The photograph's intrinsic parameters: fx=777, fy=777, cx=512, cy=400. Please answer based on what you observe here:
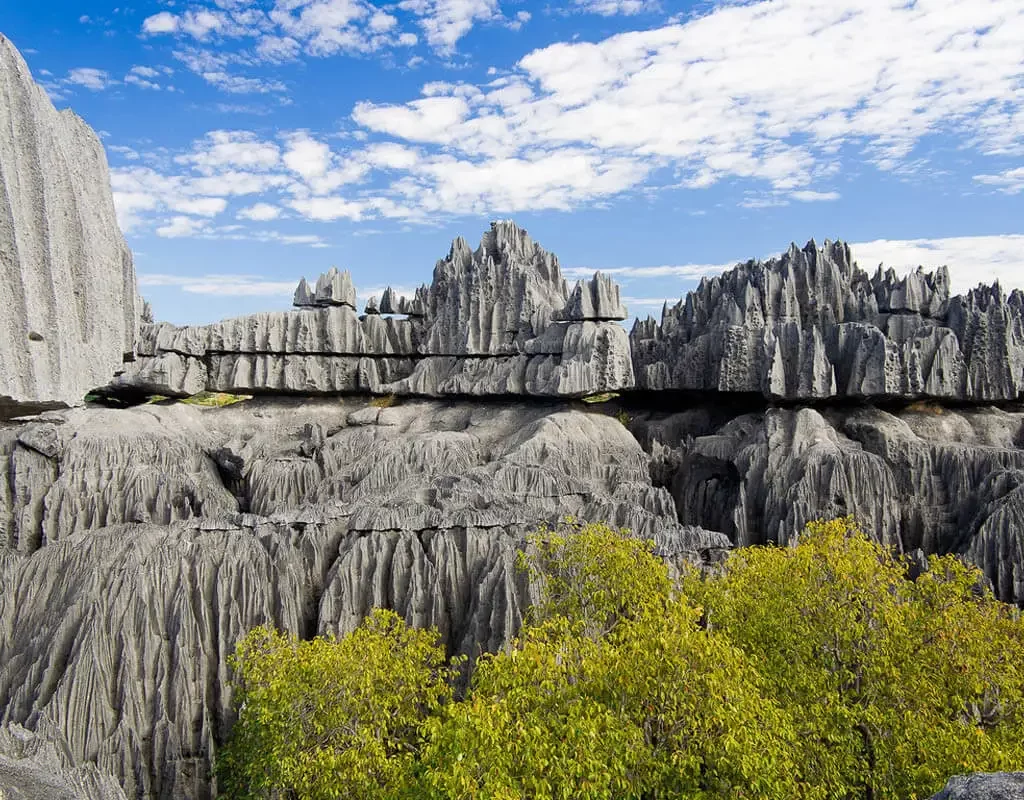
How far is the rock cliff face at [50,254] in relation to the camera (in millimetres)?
8172

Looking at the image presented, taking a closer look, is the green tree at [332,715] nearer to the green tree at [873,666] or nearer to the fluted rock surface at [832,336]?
the green tree at [873,666]

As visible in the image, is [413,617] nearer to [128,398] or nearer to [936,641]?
[936,641]

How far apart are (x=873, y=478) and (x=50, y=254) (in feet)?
102

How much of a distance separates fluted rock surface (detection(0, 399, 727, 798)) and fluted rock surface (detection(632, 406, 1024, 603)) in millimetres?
4804

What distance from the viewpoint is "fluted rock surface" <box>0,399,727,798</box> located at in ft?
58.5

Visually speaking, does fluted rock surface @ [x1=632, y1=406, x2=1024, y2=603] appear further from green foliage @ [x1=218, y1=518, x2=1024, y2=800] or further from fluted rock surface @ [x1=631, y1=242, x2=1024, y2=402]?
green foliage @ [x1=218, y1=518, x2=1024, y2=800]

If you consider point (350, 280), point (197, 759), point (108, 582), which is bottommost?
point (197, 759)

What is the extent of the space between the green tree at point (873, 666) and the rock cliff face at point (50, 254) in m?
12.0

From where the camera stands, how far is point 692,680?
39.2 feet

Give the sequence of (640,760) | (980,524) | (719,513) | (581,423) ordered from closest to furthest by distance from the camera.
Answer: (640,760)
(980,524)
(719,513)
(581,423)

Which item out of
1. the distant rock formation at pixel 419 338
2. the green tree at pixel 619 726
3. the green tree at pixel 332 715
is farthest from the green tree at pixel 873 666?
the distant rock formation at pixel 419 338

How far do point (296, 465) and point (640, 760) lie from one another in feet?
→ 92.6

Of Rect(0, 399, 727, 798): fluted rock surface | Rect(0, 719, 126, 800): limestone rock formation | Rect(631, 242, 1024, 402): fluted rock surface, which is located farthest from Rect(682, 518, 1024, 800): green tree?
Rect(631, 242, 1024, 402): fluted rock surface

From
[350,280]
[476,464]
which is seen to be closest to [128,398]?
[350,280]
